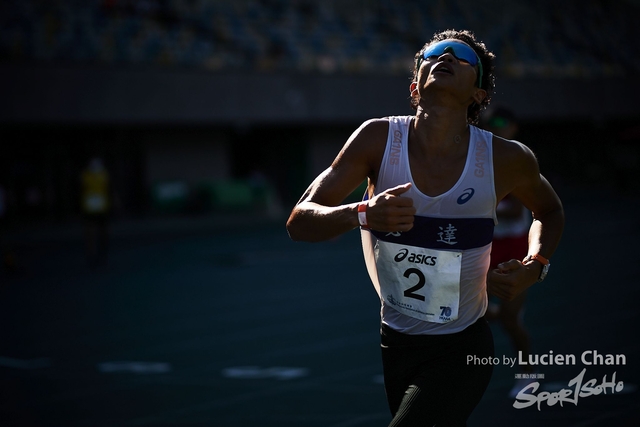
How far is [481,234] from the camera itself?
11.2 feet

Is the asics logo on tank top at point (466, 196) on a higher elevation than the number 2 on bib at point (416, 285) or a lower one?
higher

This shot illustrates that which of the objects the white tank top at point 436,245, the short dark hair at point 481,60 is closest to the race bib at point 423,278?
the white tank top at point 436,245

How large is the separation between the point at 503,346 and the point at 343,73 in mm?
21883

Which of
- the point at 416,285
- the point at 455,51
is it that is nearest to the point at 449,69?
the point at 455,51

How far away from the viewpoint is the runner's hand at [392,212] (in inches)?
111

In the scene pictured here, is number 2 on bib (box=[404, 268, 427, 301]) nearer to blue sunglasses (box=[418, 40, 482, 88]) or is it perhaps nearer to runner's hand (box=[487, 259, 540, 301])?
runner's hand (box=[487, 259, 540, 301])

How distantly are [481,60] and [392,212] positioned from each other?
1.06m

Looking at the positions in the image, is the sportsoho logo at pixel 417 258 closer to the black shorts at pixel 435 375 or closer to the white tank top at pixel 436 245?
the white tank top at pixel 436 245

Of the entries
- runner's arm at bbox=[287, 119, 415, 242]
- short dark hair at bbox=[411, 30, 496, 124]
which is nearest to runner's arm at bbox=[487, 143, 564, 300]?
short dark hair at bbox=[411, 30, 496, 124]

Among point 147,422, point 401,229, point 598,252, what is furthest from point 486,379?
point 598,252

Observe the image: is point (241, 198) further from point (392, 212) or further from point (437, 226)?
point (392, 212)

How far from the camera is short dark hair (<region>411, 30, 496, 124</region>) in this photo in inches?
138

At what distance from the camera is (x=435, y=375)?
10.8 feet

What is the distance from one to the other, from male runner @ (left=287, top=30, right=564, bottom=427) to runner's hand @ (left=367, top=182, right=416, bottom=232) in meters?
0.35
